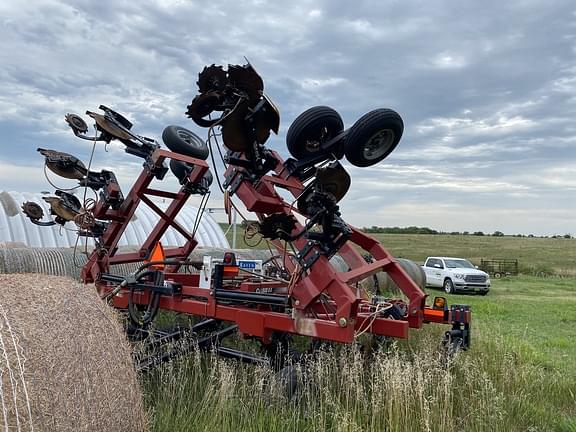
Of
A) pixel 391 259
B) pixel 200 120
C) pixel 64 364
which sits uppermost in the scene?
pixel 200 120

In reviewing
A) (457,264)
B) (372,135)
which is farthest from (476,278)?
(372,135)

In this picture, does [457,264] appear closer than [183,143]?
No

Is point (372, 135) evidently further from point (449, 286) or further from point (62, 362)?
point (449, 286)

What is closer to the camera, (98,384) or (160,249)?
(98,384)

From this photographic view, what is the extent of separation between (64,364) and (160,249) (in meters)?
4.00

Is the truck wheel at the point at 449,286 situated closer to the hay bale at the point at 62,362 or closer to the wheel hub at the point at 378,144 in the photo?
the wheel hub at the point at 378,144

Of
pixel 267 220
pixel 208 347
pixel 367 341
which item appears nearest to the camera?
pixel 267 220

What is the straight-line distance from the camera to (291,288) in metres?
5.33

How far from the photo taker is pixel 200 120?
5.38 metres

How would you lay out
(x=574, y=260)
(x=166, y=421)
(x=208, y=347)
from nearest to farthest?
(x=166, y=421) < (x=208, y=347) < (x=574, y=260)

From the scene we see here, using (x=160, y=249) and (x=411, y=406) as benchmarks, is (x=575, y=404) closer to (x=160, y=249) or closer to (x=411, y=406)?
(x=411, y=406)

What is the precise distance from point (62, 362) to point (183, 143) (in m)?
4.06

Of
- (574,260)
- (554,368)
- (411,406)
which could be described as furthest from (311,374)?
(574,260)

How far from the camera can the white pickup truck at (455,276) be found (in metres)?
23.1
